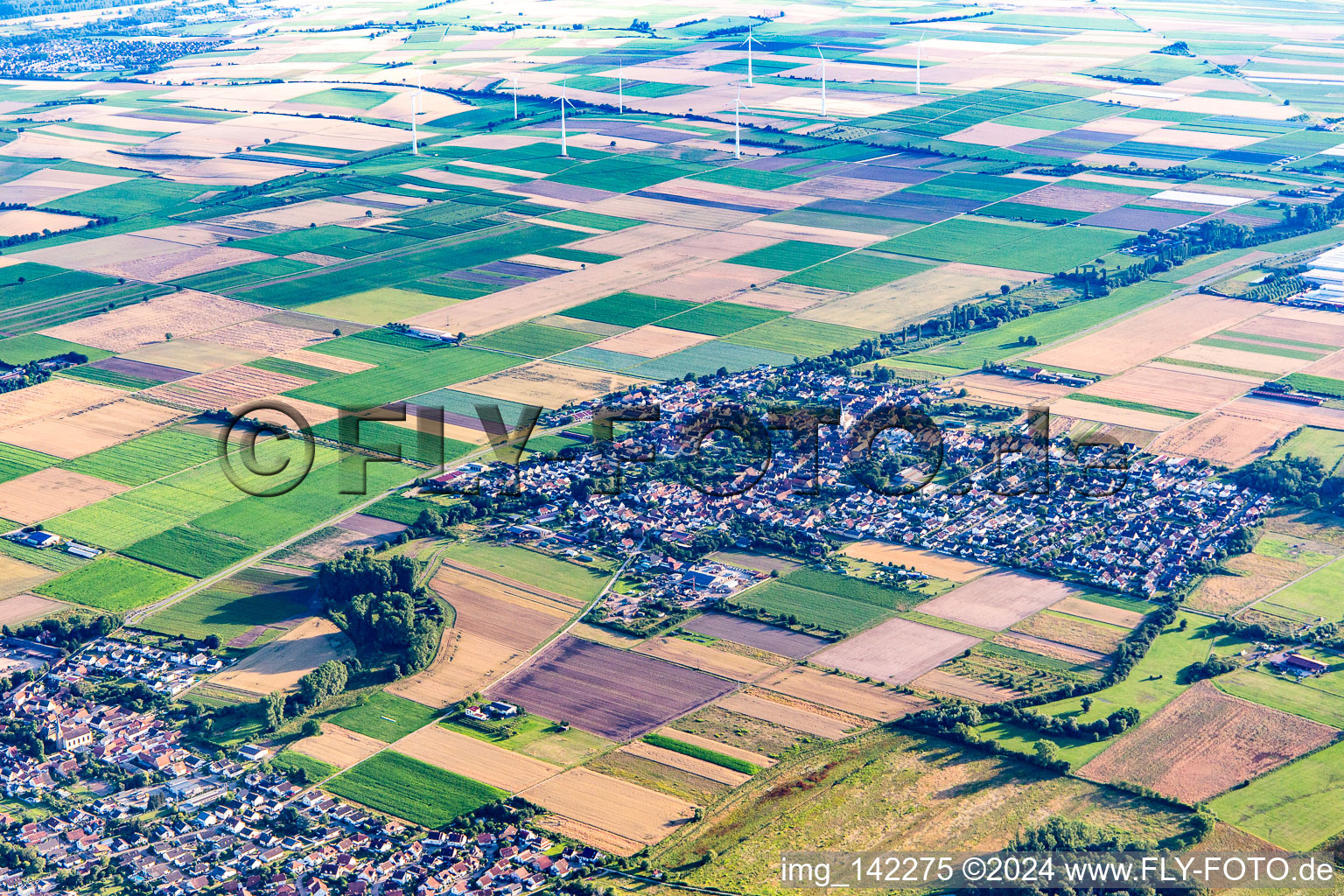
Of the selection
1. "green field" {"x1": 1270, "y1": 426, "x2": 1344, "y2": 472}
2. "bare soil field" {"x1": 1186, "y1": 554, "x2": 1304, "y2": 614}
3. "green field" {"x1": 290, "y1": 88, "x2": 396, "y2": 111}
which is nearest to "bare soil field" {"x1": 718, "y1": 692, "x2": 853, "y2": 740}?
"bare soil field" {"x1": 1186, "y1": 554, "x2": 1304, "y2": 614}

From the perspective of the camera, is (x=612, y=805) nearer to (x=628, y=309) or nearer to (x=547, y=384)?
(x=547, y=384)

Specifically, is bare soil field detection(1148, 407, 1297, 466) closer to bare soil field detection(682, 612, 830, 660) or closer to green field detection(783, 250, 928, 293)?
bare soil field detection(682, 612, 830, 660)

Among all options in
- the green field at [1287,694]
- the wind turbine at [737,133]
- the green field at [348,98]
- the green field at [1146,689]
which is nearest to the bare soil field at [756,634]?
the green field at [1146,689]

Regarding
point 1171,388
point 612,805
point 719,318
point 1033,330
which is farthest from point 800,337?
point 612,805

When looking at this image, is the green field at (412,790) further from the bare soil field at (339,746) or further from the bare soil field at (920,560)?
the bare soil field at (920,560)

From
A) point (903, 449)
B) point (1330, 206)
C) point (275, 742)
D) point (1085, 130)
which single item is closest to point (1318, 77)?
point (1085, 130)

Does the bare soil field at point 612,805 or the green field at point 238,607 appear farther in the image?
the green field at point 238,607
